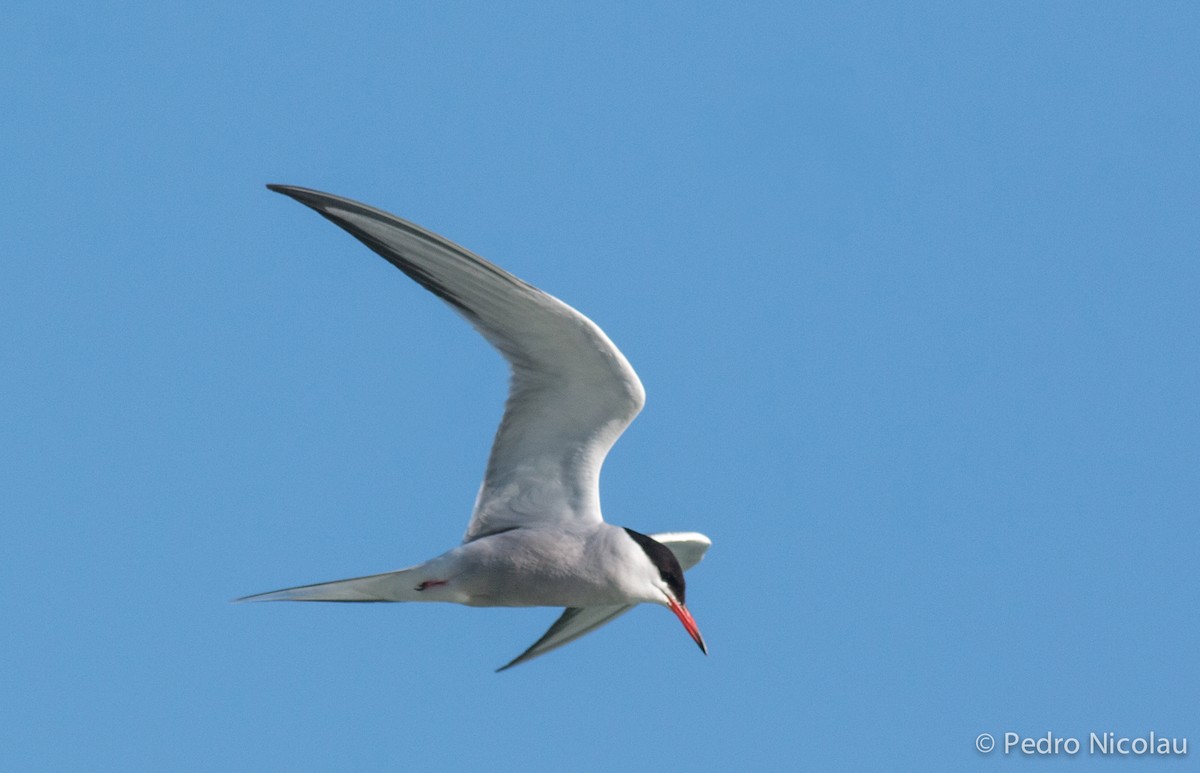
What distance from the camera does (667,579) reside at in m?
8.70

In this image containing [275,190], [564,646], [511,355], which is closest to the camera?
[275,190]

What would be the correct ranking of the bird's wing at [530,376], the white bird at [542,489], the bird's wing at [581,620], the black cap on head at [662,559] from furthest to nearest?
the bird's wing at [581,620] → the black cap on head at [662,559] → the white bird at [542,489] → the bird's wing at [530,376]

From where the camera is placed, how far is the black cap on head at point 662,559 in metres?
8.65

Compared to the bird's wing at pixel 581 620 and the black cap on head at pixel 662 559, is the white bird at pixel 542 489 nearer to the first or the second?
the black cap on head at pixel 662 559

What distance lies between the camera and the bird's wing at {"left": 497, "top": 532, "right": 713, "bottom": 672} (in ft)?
32.3

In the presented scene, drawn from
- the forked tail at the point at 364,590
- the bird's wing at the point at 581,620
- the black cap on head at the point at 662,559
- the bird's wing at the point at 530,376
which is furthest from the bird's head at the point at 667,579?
the forked tail at the point at 364,590

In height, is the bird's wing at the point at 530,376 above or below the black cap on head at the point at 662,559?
above

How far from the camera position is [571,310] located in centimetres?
787

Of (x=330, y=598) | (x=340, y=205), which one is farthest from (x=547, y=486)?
(x=340, y=205)

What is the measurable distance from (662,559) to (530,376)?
1260 millimetres

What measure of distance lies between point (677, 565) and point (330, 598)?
6.31 ft

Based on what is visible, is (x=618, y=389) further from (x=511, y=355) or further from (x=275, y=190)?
(x=275, y=190)

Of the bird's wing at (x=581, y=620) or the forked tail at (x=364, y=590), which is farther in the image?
the bird's wing at (x=581, y=620)

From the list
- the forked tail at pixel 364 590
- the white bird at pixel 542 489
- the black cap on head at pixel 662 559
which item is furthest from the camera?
the black cap on head at pixel 662 559
